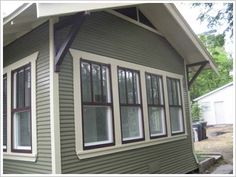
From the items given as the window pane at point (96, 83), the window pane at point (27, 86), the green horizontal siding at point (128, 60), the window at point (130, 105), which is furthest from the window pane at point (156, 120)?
the window pane at point (27, 86)

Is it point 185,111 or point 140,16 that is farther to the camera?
point 185,111

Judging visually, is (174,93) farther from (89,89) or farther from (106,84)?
(89,89)

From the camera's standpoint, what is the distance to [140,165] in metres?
6.42

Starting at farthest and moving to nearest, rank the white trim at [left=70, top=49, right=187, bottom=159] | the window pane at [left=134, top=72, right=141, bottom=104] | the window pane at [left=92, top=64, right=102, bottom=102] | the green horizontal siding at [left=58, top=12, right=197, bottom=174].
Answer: the window pane at [left=134, top=72, right=141, bottom=104] → the window pane at [left=92, top=64, right=102, bottom=102] → the white trim at [left=70, top=49, right=187, bottom=159] → the green horizontal siding at [left=58, top=12, right=197, bottom=174]

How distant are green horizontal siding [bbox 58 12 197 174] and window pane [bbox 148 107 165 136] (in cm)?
37

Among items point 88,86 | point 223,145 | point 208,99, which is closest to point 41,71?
point 88,86

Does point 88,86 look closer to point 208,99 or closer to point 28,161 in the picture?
point 28,161

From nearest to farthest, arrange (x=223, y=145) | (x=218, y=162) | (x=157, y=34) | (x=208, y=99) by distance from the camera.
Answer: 1. (x=157, y=34)
2. (x=218, y=162)
3. (x=223, y=145)
4. (x=208, y=99)

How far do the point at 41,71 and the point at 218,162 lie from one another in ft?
22.5

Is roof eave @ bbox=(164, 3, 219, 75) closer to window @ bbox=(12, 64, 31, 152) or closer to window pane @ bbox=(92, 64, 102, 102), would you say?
window pane @ bbox=(92, 64, 102, 102)

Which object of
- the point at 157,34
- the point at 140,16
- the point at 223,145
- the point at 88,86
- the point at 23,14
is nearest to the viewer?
the point at 23,14

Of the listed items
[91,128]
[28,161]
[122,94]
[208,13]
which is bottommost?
[28,161]

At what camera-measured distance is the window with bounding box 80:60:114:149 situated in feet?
17.5

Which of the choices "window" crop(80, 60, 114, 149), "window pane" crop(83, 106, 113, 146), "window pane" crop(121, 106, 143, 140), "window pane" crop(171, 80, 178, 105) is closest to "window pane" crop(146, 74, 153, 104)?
"window pane" crop(121, 106, 143, 140)
